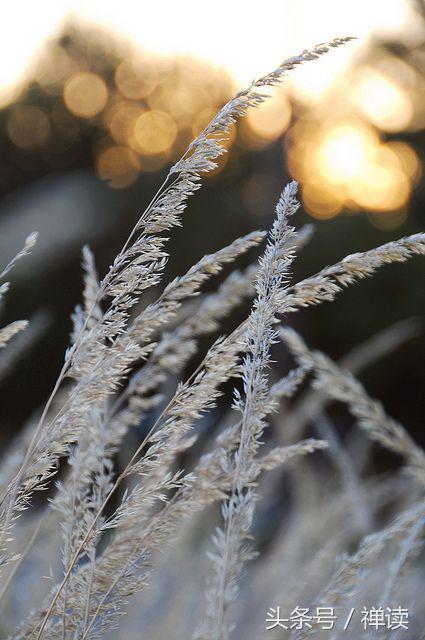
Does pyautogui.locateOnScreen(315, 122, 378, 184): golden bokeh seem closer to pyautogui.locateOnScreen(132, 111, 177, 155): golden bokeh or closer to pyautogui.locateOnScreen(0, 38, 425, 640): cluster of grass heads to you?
pyautogui.locateOnScreen(132, 111, 177, 155): golden bokeh

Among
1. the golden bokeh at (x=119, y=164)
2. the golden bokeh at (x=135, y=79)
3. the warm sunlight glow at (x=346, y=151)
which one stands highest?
the golden bokeh at (x=135, y=79)

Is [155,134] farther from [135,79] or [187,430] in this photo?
[187,430]

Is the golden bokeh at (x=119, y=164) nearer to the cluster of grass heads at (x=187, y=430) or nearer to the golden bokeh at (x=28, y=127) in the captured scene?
the golden bokeh at (x=28, y=127)

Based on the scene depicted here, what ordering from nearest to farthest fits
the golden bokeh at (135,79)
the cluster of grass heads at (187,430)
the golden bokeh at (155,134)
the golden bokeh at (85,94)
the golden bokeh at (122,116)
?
the cluster of grass heads at (187,430) → the golden bokeh at (155,134) → the golden bokeh at (122,116) → the golden bokeh at (85,94) → the golden bokeh at (135,79)

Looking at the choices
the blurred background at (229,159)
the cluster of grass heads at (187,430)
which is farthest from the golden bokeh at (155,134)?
the cluster of grass heads at (187,430)

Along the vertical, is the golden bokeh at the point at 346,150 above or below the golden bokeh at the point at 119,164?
below

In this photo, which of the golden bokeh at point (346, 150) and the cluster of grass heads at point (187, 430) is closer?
the cluster of grass heads at point (187, 430)

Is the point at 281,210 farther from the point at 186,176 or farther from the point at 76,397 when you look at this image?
the point at 76,397

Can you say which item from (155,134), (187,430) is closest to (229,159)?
(155,134)
